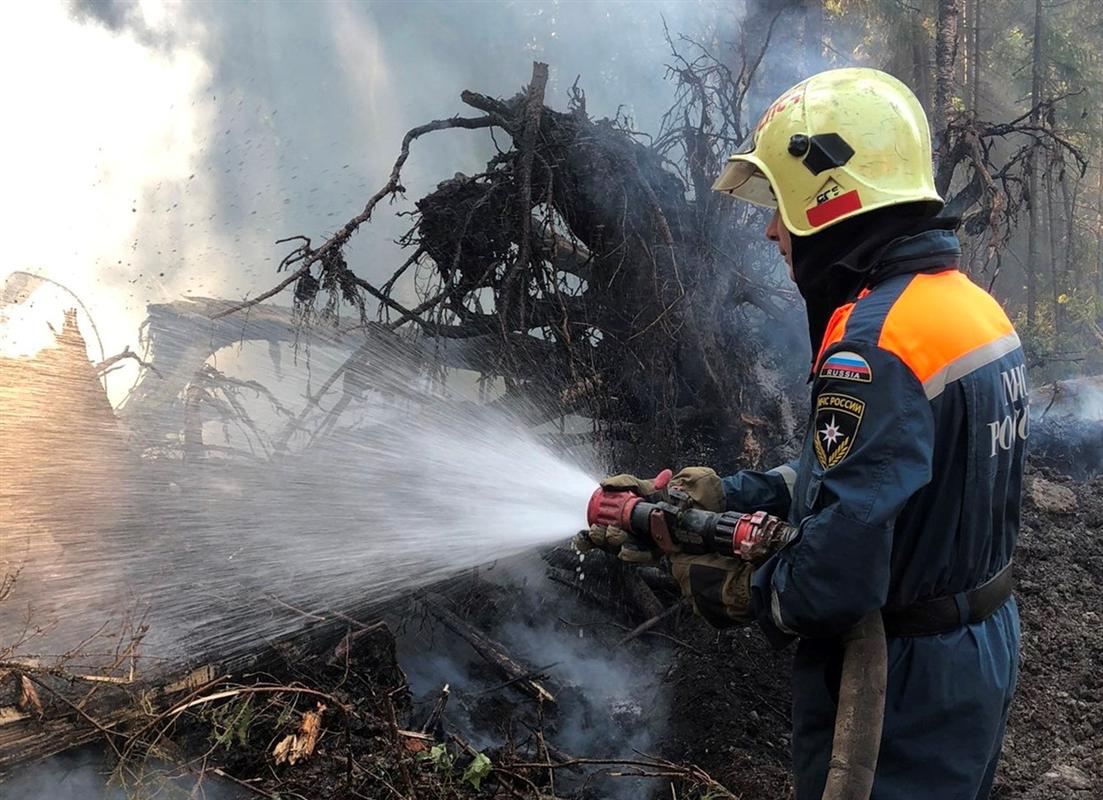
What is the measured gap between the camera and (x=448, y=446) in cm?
544

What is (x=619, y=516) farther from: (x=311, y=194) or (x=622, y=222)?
(x=311, y=194)

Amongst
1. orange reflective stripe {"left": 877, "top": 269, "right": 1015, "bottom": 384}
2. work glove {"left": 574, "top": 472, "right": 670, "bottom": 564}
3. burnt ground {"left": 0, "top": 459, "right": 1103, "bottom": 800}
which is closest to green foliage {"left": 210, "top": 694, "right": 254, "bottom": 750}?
burnt ground {"left": 0, "top": 459, "right": 1103, "bottom": 800}

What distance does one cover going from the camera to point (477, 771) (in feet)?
11.4

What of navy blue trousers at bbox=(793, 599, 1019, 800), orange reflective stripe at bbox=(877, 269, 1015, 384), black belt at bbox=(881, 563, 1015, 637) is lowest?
navy blue trousers at bbox=(793, 599, 1019, 800)

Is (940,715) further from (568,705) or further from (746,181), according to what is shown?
(568,705)

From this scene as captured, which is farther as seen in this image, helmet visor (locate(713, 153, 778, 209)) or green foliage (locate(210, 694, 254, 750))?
green foliage (locate(210, 694, 254, 750))

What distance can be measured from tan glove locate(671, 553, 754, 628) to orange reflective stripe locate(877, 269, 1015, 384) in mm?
743

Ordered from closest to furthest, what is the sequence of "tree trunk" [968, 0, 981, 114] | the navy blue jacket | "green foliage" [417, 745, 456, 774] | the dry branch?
the navy blue jacket, "green foliage" [417, 745, 456, 774], the dry branch, "tree trunk" [968, 0, 981, 114]

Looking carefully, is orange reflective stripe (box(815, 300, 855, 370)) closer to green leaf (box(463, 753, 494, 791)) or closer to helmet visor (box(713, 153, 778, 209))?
helmet visor (box(713, 153, 778, 209))

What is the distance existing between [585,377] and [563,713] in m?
2.21

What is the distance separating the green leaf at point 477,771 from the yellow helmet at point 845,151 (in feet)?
8.28

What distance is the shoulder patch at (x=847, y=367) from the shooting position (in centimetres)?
191

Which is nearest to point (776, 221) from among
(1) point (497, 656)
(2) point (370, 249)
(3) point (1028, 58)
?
(1) point (497, 656)

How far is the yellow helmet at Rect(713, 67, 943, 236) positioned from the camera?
2.20 m
